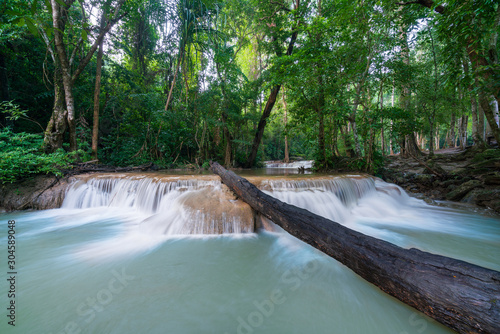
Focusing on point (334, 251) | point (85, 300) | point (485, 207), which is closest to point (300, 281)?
point (334, 251)

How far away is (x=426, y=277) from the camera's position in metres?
1.41

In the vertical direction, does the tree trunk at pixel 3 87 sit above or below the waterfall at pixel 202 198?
above

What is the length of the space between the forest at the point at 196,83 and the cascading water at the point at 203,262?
2998mm

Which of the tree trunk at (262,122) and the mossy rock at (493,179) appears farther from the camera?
the tree trunk at (262,122)

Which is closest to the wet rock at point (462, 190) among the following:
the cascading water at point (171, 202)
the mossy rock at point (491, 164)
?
the mossy rock at point (491, 164)

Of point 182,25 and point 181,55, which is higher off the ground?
point 182,25

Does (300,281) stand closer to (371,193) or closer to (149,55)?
(371,193)

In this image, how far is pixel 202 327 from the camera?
5.04ft

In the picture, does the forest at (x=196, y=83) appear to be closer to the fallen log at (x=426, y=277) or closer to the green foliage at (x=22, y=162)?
the green foliage at (x=22, y=162)

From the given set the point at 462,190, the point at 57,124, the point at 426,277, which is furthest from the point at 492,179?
the point at 57,124

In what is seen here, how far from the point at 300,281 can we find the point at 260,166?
11.2m

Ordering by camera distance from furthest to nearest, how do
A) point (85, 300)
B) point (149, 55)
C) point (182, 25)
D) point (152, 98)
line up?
point (149, 55)
point (152, 98)
point (182, 25)
point (85, 300)

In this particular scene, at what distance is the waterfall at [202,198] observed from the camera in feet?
11.4

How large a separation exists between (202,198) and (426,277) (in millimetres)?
3389
